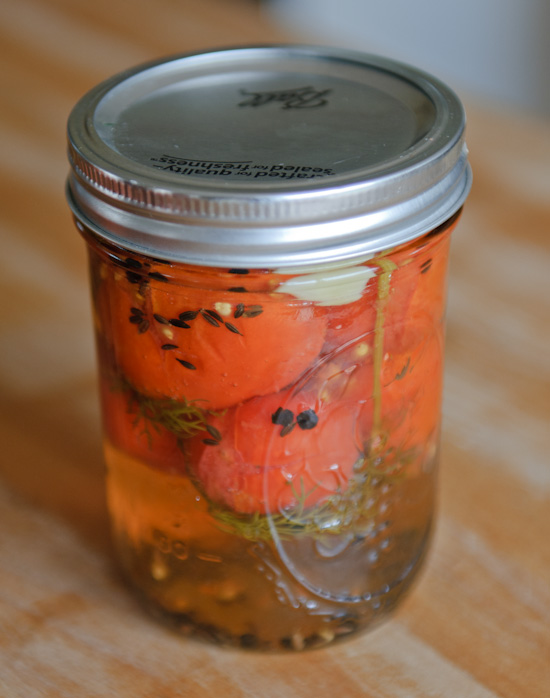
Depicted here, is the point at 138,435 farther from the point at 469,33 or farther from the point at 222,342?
the point at 469,33

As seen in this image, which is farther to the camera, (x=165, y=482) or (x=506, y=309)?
(x=506, y=309)

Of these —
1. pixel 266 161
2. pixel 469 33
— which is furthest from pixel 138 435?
pixel 469 33

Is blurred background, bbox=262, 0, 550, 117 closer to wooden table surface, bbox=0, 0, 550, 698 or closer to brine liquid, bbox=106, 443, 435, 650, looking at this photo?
wooden table surface, bbox=0, 0, 550, 698

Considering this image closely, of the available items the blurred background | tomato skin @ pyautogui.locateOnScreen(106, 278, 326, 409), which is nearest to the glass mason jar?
tomato skin @ pyautogui.locateOnScreen(106, 278, 326, 409)

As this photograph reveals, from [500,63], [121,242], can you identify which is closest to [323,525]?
[121,242]

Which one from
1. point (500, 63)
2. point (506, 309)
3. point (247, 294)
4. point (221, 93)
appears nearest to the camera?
point (247, 294)

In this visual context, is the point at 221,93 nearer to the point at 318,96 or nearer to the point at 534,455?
the point at 318,96

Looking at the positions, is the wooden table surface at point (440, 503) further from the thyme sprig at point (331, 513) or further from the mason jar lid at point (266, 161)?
the mason jar lid at point (266, 161)
